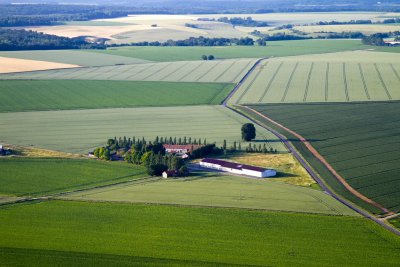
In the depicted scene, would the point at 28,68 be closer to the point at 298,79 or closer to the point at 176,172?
the point at 298,79

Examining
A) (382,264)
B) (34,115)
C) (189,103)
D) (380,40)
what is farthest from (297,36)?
(382,264)

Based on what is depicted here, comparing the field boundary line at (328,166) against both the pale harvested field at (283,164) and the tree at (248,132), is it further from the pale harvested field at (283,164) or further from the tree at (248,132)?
the tree at (248,132)

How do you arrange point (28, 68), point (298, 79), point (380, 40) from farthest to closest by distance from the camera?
point (380, 40) → point (28, 68) → point (298, 79)

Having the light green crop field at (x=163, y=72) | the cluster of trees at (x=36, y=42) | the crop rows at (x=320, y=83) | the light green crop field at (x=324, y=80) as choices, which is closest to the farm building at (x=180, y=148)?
the crop rows at (x=320, y=83)

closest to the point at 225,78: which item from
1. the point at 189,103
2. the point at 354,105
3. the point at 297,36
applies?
the point at 189,103

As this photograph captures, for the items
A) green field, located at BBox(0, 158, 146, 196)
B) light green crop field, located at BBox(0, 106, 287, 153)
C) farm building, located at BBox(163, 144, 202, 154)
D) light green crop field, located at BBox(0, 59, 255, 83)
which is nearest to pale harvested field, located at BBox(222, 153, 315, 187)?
light green crop field, located at BBox(0, 106, 287, 153)

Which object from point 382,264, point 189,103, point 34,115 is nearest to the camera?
point 382,264

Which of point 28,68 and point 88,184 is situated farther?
point 28,68
